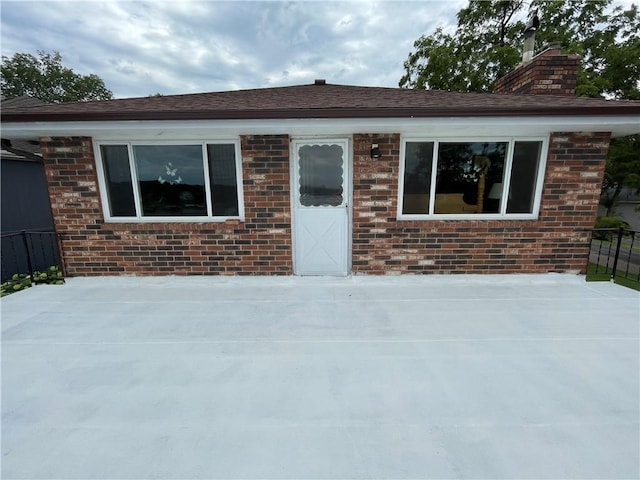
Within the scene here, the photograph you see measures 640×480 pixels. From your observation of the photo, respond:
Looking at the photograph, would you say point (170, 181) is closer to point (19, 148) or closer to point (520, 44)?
point (19, 148)

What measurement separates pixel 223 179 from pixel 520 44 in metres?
16.8

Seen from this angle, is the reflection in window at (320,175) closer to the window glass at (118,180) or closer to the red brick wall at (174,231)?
the red brick wall at (174,231)

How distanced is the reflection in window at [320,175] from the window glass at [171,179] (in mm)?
1632

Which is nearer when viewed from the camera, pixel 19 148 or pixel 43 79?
pixel 19 148

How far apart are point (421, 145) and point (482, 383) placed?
3.38 meters

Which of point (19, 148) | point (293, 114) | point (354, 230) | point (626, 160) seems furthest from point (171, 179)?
point (626, 160)

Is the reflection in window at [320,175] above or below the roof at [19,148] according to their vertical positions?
below

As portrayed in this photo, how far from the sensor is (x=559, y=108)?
140 inches

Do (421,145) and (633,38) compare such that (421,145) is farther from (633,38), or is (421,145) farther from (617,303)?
(633,38)

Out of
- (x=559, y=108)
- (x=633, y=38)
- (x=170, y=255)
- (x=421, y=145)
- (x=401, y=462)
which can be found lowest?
(x=401, y=462)

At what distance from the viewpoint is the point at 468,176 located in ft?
14.7

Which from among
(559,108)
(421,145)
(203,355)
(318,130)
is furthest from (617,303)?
(203,355)

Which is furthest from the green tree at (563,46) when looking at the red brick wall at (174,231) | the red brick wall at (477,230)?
the red brick wall at (174,231)

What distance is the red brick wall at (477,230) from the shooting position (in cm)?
433
